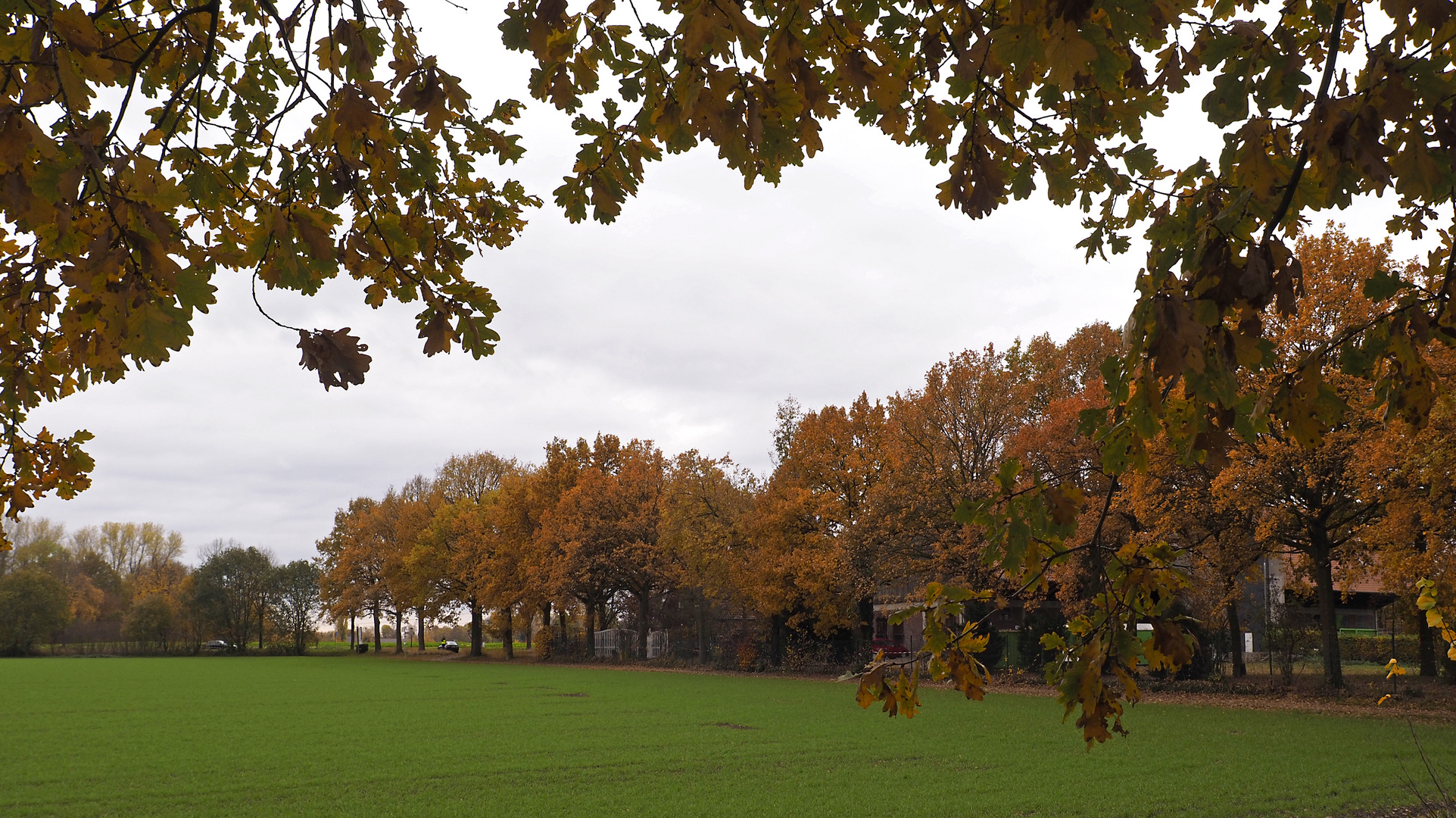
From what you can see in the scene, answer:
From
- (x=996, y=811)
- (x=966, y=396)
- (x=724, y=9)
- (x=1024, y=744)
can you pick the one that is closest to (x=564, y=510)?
(x=966, y=396)

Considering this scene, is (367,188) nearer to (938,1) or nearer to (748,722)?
(938,1)

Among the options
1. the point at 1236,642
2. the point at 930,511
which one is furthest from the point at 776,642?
the point at 1236,642

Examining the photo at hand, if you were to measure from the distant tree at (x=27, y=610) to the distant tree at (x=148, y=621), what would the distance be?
4542 mm

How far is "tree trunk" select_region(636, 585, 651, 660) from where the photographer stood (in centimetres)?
4169

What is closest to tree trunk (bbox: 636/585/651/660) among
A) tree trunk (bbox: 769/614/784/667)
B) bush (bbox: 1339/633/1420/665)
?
Result: tree trunk (bbox: 769/614/784/667)

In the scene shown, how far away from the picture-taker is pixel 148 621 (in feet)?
214

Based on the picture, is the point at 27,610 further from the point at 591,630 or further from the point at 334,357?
the point at 334,357

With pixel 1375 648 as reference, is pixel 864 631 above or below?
above

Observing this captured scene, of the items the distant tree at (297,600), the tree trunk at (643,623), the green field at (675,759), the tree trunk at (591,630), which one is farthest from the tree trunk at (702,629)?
the distant tree at (297,600)

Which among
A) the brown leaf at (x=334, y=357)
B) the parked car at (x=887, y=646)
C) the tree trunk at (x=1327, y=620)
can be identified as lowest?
the parked car at (x=887, y=646)

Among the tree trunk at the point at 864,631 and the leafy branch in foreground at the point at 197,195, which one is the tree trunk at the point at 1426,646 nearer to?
the tree trunk at the point at 864,631

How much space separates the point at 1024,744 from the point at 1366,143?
49.2 feet

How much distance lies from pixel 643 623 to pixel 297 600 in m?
42.1

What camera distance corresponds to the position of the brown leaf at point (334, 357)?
2662 mm
